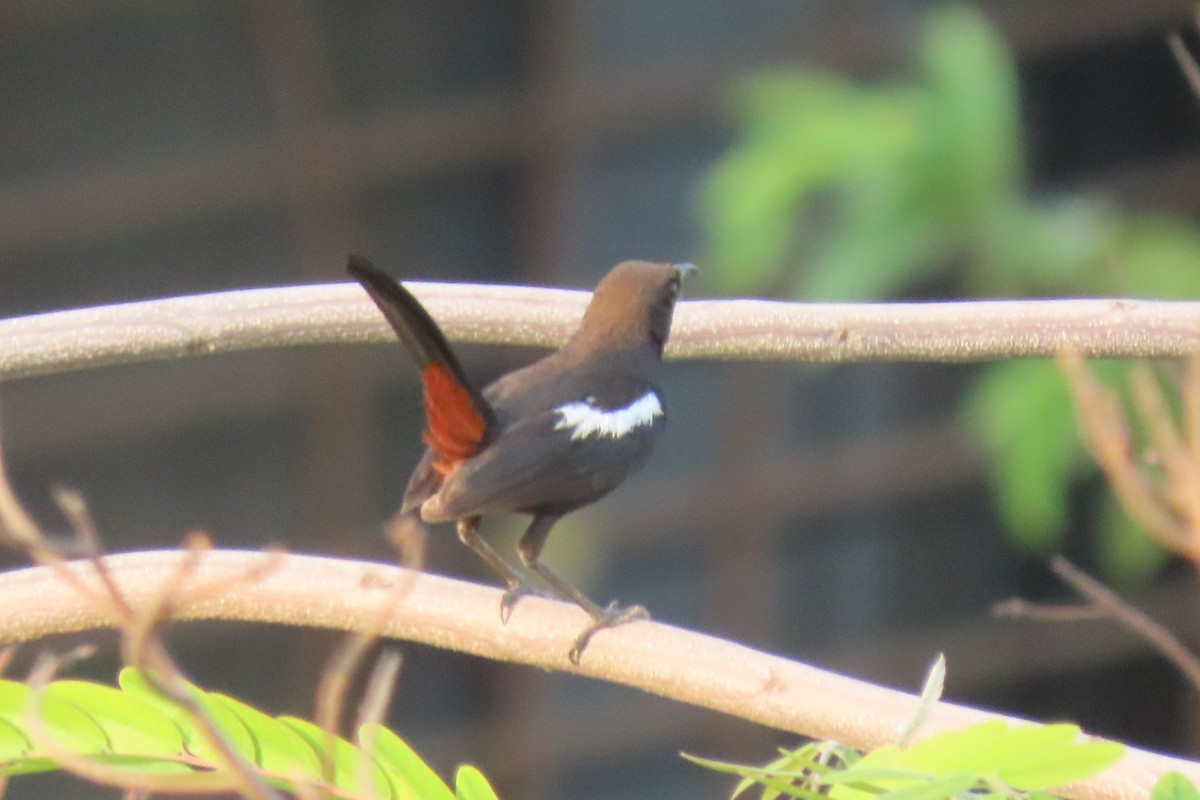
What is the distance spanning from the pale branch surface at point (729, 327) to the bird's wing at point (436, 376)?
0.19ft

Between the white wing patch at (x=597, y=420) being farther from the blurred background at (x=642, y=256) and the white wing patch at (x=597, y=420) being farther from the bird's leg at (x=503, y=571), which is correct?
the blurred background at (x=642, y=256)

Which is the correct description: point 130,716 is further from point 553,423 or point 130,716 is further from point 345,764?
point 553,423

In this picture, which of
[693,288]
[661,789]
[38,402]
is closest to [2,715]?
[38,402]

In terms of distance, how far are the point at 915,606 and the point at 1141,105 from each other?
1.90m

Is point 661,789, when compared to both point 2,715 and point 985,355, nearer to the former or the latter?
point 985,355

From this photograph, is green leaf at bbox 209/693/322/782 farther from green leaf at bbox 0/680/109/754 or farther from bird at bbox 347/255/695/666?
bird at bbox 347/255/695/666

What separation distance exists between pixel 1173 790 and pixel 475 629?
82cm

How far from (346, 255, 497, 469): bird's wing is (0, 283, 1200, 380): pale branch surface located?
0.06m

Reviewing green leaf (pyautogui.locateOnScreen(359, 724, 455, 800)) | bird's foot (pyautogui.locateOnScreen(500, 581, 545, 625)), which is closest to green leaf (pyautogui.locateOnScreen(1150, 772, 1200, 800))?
green leaf (pyautogui.locateOnScreen(359, 724, 455, 800))

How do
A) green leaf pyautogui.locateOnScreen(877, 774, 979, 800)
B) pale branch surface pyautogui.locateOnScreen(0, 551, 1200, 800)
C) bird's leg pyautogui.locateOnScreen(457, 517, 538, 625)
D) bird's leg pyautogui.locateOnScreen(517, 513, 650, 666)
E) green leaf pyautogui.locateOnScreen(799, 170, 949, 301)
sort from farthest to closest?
green leaf pyautogui.locateOnScreen(799, 170, 949, 301) < bird's leg pyautogui.locateOnScreen(517, 513, 650, 666) < bird's leg pyautogui.locateOnScreen(457, 517, 538, 625) < pale branch surface pyautogui.locateOnScreen(0, 551, 1200, 800) < green leaf pyautogui.locateOnScreen(877, 774, 979, 800)

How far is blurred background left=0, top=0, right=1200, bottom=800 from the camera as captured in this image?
153 inches

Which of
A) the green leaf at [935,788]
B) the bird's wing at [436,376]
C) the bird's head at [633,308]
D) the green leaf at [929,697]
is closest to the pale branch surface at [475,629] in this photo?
the green leaf at [929,697]

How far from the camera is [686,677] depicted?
1609 mm

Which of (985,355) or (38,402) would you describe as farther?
(38,402)
